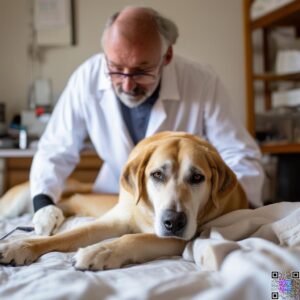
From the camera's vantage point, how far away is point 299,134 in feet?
8.17

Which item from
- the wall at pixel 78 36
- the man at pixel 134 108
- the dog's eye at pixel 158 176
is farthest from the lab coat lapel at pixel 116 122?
the wall at pixel 78 36

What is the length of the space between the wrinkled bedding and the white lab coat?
614 millimetres

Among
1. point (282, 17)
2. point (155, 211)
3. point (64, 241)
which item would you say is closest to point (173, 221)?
point (155, 211)

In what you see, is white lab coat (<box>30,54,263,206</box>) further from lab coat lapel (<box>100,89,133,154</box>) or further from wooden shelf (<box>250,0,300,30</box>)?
wooden shelf (<box>250,0,300,30</box>)

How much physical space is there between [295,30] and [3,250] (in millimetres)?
2521

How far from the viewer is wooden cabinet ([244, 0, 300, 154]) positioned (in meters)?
2.44

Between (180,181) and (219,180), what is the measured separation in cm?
11

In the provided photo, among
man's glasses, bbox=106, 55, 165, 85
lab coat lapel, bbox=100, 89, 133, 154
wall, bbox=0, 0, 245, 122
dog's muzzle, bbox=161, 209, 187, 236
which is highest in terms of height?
wall, bbox=0, 0, 245, 122

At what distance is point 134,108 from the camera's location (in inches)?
62.1

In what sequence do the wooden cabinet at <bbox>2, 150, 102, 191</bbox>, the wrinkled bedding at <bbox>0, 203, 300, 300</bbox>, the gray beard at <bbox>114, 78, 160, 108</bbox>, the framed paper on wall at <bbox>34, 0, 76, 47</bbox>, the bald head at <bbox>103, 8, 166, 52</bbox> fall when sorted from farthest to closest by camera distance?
the framed paper on wall at <bbox>34, 0, 76, 47</bbox> < the wooden cabinet at <bbox>2, 150, 102, 191</bbox> < the gray beard at <bbox>114, 78, 160, 108</bbox> < the bald head at <bbox>103, 8, 166, 52</bbox> < the wrinkled bedding at <bbox>0, 203, 300, 300</bbox>

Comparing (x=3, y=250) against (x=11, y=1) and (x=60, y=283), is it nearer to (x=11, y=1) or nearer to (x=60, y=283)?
(x=60, y=283)

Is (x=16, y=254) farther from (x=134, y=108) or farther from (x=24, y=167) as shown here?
(x=24, y=167)

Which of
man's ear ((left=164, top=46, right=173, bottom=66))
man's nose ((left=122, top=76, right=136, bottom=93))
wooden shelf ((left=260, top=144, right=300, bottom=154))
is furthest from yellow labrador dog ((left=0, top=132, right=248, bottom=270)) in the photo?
wooden shelf ((left=260, top=144, right=300, bottom=154))

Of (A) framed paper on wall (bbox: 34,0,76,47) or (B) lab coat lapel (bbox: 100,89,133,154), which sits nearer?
(B) lab coat lapel (bbox: 100,89,133,154)
